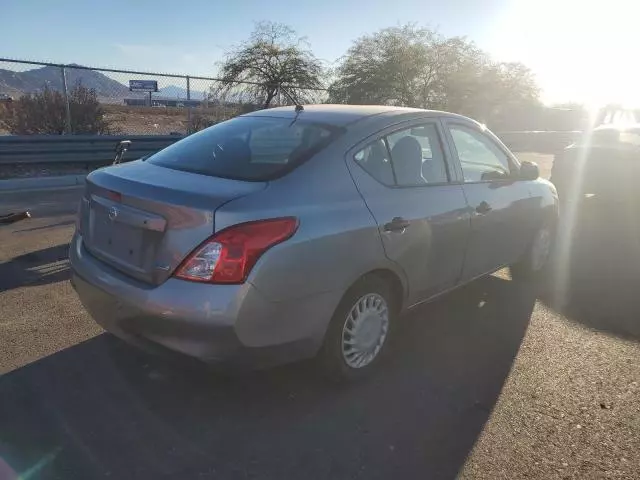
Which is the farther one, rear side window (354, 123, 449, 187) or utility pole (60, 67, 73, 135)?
utility pole (60, 67, 73, 135)

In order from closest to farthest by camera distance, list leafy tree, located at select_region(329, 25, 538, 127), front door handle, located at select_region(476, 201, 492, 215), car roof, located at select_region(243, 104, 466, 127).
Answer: car roof, located at select_region(243, 104, 466, 127)
front door handle, located at select_region(476, 201, 492, 215)
leafy tree, located at select_region(329, 25, 538, 127)

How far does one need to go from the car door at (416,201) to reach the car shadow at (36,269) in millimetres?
2957

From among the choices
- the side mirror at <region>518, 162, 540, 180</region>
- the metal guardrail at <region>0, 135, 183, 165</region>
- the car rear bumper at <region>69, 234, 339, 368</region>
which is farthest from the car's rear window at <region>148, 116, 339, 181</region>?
the metal guardrail at <region>0, 135, 183, 165</region>

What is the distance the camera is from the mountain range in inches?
435

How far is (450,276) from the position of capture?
3953 mm

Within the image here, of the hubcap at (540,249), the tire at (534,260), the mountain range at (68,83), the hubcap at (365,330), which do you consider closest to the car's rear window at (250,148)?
the hubcap at (365,330)

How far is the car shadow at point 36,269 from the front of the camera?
189 inches

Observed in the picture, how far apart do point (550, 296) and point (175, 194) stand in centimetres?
388

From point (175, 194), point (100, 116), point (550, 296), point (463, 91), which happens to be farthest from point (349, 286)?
point (463, 91)

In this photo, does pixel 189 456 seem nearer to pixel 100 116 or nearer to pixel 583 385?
pixel 583 385

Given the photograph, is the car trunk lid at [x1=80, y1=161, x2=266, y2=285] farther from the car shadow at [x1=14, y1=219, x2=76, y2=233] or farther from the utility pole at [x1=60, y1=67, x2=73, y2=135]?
the utility pole at [x1=60, y1=67, x2=73, y2=135]

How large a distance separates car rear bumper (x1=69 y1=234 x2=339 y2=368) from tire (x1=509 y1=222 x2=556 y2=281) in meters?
3.03

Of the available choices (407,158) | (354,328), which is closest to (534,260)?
(407,158)

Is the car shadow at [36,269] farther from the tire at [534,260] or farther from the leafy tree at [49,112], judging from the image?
the leafy tree at [49,112]
